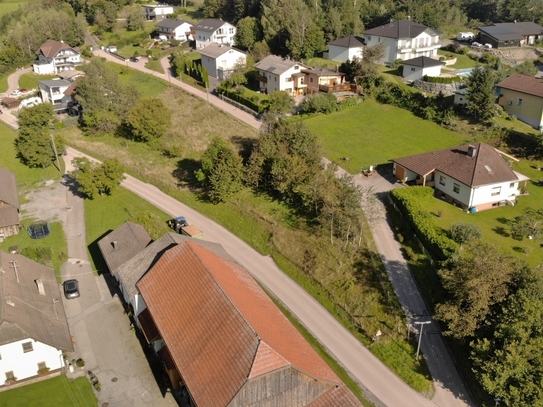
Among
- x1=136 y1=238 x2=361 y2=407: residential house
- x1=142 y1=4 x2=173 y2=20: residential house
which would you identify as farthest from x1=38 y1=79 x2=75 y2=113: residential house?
x1=142 y1=4 x2=173 y2=20: residential house

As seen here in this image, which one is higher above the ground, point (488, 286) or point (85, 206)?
point (488, 286)

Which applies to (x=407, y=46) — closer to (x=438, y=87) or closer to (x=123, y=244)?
(x=438, y=87)

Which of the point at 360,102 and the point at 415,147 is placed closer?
the point at 415,147

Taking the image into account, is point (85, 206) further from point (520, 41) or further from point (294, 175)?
point (520, 41)

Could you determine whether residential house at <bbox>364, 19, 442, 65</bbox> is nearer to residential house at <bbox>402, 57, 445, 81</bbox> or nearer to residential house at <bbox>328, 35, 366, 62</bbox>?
residential house at <bbox>328, 35, 366, 62</bbox>

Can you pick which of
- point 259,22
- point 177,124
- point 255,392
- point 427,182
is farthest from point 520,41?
point 255,392

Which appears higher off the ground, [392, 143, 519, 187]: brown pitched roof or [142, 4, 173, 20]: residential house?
[142, 4, 173, 20]: residential house

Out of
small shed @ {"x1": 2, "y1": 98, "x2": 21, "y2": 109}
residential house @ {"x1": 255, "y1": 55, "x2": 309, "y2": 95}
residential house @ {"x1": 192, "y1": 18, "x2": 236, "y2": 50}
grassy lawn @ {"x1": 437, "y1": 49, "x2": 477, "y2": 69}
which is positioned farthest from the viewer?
residential house @ {"x1": 192, "y1": 18, "x2": 236, "y2": 50}
